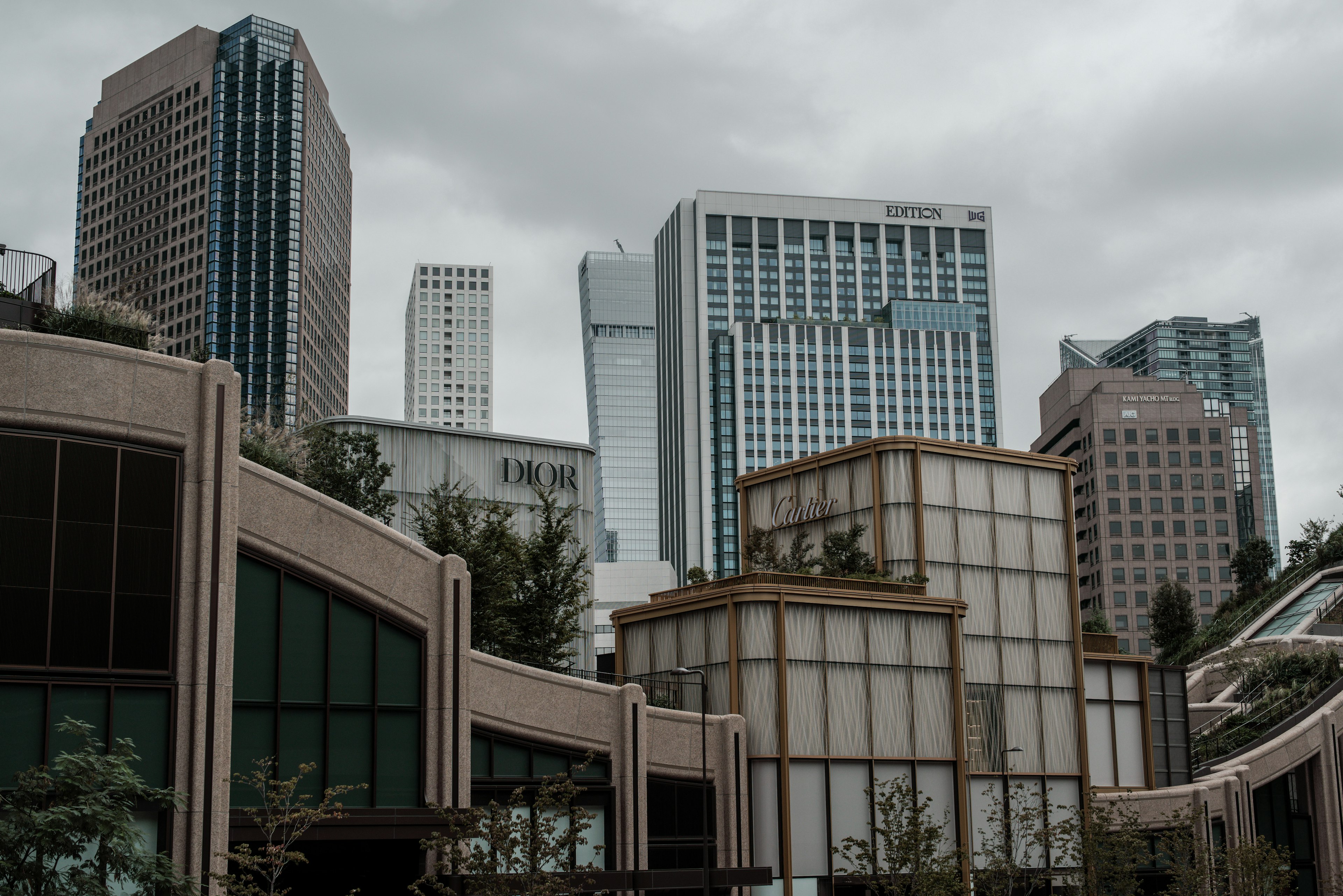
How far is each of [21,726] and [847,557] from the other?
34.4 meters

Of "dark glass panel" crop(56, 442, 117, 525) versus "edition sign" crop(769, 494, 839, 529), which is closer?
"dark glass panel" crop(56, 442, 117, 525)

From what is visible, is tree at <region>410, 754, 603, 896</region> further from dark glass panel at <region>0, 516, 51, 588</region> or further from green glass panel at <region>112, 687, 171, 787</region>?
dark glass panel at <region>0, 516, 51, 588</region>

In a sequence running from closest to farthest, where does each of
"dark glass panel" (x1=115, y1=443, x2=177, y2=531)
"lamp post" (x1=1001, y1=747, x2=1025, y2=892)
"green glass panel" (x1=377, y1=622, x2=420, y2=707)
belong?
"dark glass panel" (x1=115, y1=443, x2=177, y2=531), "green glass panel" (x1=377, y1=622, x2=420, y2=707), "lamp post" (x1=1001, y1=747, x2=1025, y2=892)

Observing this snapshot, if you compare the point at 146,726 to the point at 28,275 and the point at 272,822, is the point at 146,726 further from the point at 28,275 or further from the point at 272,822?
the point at 28,275

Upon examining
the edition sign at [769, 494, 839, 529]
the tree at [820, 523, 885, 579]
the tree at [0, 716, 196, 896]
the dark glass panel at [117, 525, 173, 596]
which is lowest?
the tree at [0, 716, 196, 896]

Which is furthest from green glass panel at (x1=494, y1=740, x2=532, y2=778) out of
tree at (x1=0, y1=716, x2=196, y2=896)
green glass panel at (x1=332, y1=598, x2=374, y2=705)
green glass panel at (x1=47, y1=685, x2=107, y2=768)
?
tree at (x1=0, y1=716, x2=196, y2=896)

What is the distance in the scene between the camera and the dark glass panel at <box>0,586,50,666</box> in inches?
1222

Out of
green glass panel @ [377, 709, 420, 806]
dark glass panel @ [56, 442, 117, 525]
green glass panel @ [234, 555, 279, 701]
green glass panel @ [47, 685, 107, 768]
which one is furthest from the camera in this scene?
green glass panel @ [377, 709, 420, 806]

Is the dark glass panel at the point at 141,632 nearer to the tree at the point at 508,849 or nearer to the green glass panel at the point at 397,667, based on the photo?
the green glass panel at the point at 397,667

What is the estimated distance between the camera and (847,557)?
57.5m

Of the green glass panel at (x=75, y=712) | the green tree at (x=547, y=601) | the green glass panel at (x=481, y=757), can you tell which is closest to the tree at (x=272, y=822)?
the green glass panel at (x=75, y=712)

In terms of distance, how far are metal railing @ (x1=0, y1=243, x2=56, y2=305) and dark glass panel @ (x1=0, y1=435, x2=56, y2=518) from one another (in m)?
6.20

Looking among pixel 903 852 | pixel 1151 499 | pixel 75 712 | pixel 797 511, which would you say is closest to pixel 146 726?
pixel 75 712

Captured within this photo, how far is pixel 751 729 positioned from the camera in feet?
162
